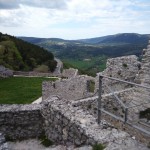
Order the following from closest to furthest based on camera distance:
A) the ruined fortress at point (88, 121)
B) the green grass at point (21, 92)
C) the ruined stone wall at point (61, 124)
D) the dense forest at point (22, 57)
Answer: the ruined fortress at point (88, 121) → the ruined stone wall at point (61, 124) → the green grass at point (21, 92) → the dense forest at point (22, 57)

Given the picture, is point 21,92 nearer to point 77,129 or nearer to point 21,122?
point 21,122

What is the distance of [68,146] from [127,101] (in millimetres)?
3939

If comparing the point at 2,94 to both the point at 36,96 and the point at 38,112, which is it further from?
the point at 38,112

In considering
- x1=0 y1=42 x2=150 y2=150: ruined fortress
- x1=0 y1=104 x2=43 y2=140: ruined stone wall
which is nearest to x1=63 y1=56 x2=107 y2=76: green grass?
x1=0 y1=42 x2=150 y2=150: ruined fortress

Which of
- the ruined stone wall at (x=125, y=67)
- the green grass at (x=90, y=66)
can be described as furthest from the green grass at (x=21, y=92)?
the green grass at (x=90, y=66)

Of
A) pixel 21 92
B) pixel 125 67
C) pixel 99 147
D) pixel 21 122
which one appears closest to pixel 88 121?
pixel 99 147

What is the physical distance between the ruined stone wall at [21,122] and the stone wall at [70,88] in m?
12.0

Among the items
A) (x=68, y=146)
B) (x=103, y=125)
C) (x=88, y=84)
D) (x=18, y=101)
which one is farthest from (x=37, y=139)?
(x=18, y=101)

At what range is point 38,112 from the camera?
10.7 metres

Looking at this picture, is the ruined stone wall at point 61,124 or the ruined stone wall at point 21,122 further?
the ruined stone wall at point 21,122

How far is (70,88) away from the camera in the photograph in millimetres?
23891

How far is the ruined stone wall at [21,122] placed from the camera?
35.0ft

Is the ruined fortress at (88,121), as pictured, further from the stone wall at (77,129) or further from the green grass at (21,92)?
the green grass at (21,92)

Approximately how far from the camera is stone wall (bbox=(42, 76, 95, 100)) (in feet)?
75.5
